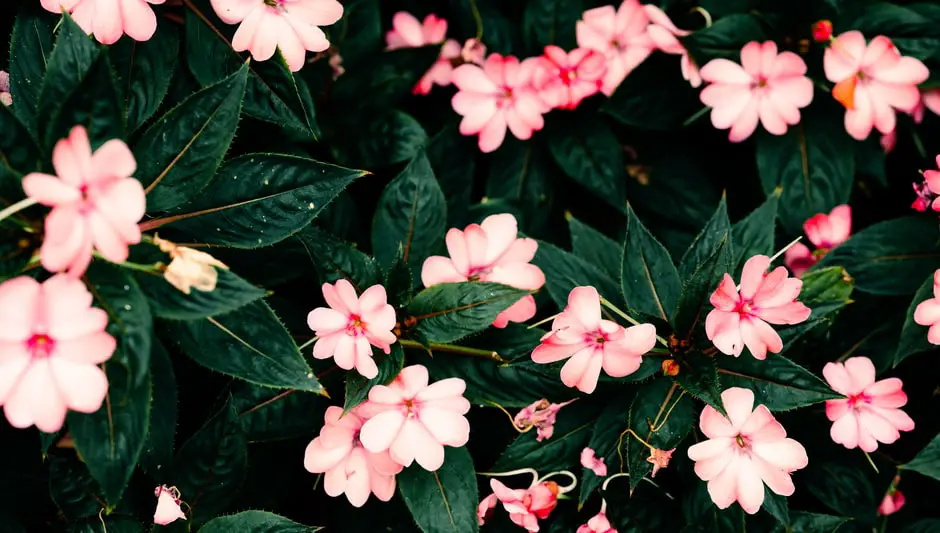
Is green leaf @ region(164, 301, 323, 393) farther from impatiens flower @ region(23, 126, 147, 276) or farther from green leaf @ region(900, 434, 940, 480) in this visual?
green leaf @ region(900, 434, 940, 480)

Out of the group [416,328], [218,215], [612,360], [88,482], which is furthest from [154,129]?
[612,360]

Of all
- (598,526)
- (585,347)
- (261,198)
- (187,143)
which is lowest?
(598,526)

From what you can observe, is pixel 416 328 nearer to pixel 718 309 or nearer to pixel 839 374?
pixel 718 309

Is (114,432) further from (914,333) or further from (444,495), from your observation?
(914,333)

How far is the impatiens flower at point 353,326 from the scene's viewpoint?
1.14 m

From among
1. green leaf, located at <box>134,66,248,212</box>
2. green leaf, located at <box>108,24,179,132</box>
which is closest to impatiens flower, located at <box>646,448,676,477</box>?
green leaf, located at <box>134,66,248,212</box>

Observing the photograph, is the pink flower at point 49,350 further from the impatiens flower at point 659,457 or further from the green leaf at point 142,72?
the impatiens flower at point 659,457

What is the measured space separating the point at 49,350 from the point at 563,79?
1.06 m

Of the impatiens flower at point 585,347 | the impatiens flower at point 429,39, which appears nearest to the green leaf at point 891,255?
the impatiens flower at point 585,347

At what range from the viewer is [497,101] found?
1.60 meters

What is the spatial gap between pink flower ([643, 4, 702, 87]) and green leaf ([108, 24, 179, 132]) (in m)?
0.89

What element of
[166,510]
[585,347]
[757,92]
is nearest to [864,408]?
[585,347]

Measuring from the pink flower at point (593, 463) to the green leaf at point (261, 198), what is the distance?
58 cm

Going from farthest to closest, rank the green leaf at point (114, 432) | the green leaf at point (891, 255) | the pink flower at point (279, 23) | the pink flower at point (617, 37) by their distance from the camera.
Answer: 1. the pink flower at point (617, 37)
2. the green leaf at point (891, 255)
3. the pink flower at point (279, 23)
4. the green leaf at point (114, 432)
